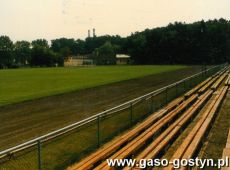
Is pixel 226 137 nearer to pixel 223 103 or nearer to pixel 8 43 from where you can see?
pixel 223 103

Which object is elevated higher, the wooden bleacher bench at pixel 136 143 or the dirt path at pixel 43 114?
the wooden bleacher bench at pixel 136 143

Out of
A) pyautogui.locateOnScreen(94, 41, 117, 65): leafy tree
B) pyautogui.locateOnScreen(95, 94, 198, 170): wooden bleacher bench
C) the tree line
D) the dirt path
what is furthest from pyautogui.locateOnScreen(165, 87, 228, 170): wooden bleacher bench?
pyautogui.locateOnScreen(94, 41, 117, 65): leafy tree

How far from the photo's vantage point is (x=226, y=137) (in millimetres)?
12703

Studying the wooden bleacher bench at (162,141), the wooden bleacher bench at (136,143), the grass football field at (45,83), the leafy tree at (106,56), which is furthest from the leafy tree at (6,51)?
the wooden bleacher bench at (136,143)

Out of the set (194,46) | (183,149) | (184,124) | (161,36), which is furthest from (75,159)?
(161,36)

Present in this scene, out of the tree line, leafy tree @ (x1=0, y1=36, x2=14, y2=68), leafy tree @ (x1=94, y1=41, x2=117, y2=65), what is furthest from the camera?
leafy tree @ (x1=94, y1=41, x2=117, y2=65)

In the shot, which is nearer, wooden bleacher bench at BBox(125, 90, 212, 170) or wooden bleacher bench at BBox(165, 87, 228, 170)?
wooden bleacher bench at BBox(165, 87, 228, 170)

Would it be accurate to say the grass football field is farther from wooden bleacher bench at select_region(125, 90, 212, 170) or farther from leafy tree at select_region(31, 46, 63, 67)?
leafy tree at select_region(31, 46, 63, 67)

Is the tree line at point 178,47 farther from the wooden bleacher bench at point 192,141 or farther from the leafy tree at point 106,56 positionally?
the wooden bleacher bench at point 192,141

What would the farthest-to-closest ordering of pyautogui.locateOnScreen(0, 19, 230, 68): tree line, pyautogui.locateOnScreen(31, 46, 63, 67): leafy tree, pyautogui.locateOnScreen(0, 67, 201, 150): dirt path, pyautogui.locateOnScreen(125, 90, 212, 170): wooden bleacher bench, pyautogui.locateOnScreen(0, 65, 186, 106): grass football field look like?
pyautogui.locateOnScreen(31, 46, 63, 67): leafy tree → pyautogui.locateOnScreen(0, 19, 230, 68): tree line → pyautogui.locateOnScreen(0, 65, 186, 106): grass football field → pyautogui.locateOnScreen(0, 67, 201, 150): dirt path → pyautogui.locateOnScreen(125, 90, 212, 170): wooden bleacher bench

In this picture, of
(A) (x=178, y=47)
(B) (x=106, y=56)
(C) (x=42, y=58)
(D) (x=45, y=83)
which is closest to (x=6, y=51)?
(C) (x=42, y=58)

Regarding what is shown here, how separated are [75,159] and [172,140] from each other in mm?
3013

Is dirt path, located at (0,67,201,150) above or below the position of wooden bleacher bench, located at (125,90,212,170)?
below

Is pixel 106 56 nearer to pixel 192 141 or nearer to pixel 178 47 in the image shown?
pixel 178 47
